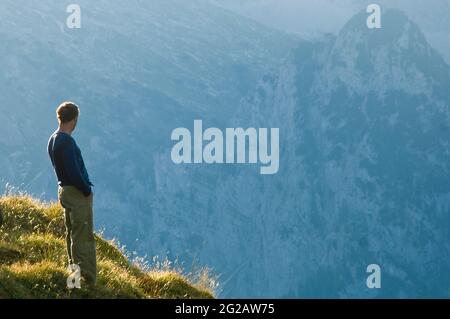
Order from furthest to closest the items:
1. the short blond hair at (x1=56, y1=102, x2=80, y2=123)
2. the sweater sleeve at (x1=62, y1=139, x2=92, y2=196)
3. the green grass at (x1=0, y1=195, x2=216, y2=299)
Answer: the short blond hair at (x1=56, y1=102, x2=80, y2=123) → the sweater sleeve at (x1=62, y1=139, x2=92, y2=196) → the green grass at (x1=0, y1=195, x2=216, y2=299)

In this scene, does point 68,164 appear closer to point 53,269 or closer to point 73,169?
point 73,169

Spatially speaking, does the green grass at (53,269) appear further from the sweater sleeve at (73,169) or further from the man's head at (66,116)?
the man's head at (66,116)

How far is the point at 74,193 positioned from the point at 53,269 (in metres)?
1.46

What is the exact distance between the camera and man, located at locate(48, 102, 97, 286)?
474 inches

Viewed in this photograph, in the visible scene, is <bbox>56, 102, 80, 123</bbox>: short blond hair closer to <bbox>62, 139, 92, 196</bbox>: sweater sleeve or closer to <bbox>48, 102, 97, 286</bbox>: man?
<bbox>48, 102, 97, 286</bbox>: man

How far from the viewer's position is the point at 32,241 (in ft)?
45.9

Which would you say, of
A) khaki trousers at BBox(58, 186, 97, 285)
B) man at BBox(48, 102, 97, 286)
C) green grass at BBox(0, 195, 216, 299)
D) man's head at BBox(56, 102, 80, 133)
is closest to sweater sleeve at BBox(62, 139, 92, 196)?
man at BBox(48, 102, 97, 286)

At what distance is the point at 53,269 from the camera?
11.9 m

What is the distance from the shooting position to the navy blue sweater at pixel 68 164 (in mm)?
12039

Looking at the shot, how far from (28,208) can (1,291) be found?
239 inches

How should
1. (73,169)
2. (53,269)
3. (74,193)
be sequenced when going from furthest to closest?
(74,193), (73,169), (53,269)

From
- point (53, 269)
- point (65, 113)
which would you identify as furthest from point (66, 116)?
point (53, 269)
